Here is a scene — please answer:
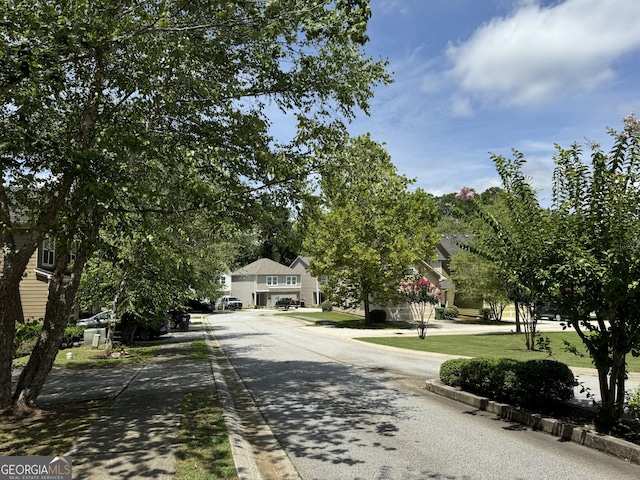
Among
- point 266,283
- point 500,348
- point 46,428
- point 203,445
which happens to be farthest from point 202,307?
point 203,445

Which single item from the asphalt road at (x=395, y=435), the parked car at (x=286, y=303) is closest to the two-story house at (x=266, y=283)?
the parked car at (x=286, y=303)

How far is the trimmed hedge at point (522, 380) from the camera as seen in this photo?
816cm

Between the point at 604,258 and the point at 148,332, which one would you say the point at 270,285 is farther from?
the point at 604,258

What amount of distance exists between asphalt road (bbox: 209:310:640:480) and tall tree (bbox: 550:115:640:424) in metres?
1.52

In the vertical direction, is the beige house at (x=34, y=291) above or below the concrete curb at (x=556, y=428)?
above

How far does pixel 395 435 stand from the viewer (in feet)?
23.7

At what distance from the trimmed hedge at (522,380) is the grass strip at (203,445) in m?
5.00

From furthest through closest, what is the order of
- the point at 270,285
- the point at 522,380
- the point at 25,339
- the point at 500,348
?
the point at 270,285, the point at 500,348, the point at 25,339, the point at 522,380

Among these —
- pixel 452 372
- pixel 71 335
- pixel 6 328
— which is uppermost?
pixel 6 328

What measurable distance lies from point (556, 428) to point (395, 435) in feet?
8.06

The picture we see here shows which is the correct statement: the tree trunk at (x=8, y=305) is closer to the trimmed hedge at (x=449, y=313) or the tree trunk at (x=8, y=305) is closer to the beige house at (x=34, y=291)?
the beige house at (x=34, y=291)

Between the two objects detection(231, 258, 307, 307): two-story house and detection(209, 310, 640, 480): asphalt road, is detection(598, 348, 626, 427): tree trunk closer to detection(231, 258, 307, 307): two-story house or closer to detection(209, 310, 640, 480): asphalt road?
detection(209, 310, 640, 480): asphalt road

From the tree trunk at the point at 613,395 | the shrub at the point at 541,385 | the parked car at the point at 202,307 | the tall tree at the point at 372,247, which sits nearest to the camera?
the tree trunk at the point at 613,395

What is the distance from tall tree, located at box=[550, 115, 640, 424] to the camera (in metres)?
6.70
